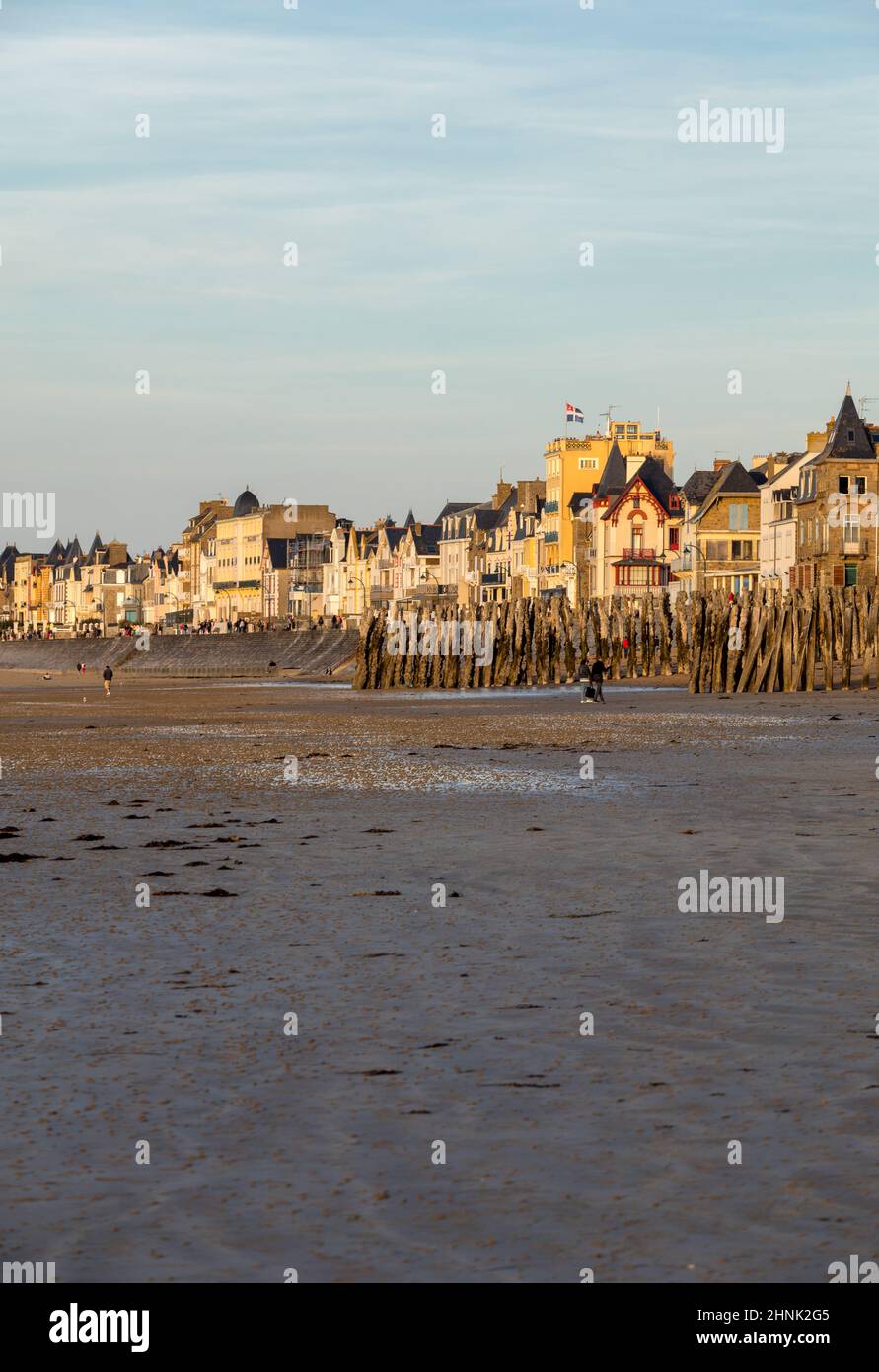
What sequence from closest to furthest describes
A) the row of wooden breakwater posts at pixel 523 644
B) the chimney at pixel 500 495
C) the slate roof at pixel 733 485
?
the row of wooden breakwater posts at pixel 523 644
the slate roof at pixel 733 485
the chimney at pixel 500 495

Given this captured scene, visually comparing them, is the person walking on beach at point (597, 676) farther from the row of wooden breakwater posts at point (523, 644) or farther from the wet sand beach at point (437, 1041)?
the wet sand beach at point (437, 1041)

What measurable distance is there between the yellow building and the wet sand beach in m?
106

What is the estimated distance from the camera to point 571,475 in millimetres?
123438

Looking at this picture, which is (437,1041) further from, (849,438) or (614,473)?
(614,473)

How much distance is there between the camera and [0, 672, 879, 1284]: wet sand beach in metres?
5.23

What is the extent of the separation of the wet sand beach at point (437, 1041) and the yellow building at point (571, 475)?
4157 inches

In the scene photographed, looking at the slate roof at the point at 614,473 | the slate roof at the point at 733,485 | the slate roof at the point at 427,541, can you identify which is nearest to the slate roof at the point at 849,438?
→ the slate roof at the point at 733,485

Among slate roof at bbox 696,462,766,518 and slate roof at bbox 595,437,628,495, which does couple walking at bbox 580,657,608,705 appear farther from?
slate roof at bbox 595,437,628,495

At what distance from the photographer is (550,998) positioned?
8461mm

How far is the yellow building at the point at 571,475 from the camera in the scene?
12262cm

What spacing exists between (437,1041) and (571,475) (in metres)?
117

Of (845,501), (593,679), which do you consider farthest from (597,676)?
(845,501)

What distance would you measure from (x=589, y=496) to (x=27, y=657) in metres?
63.3
